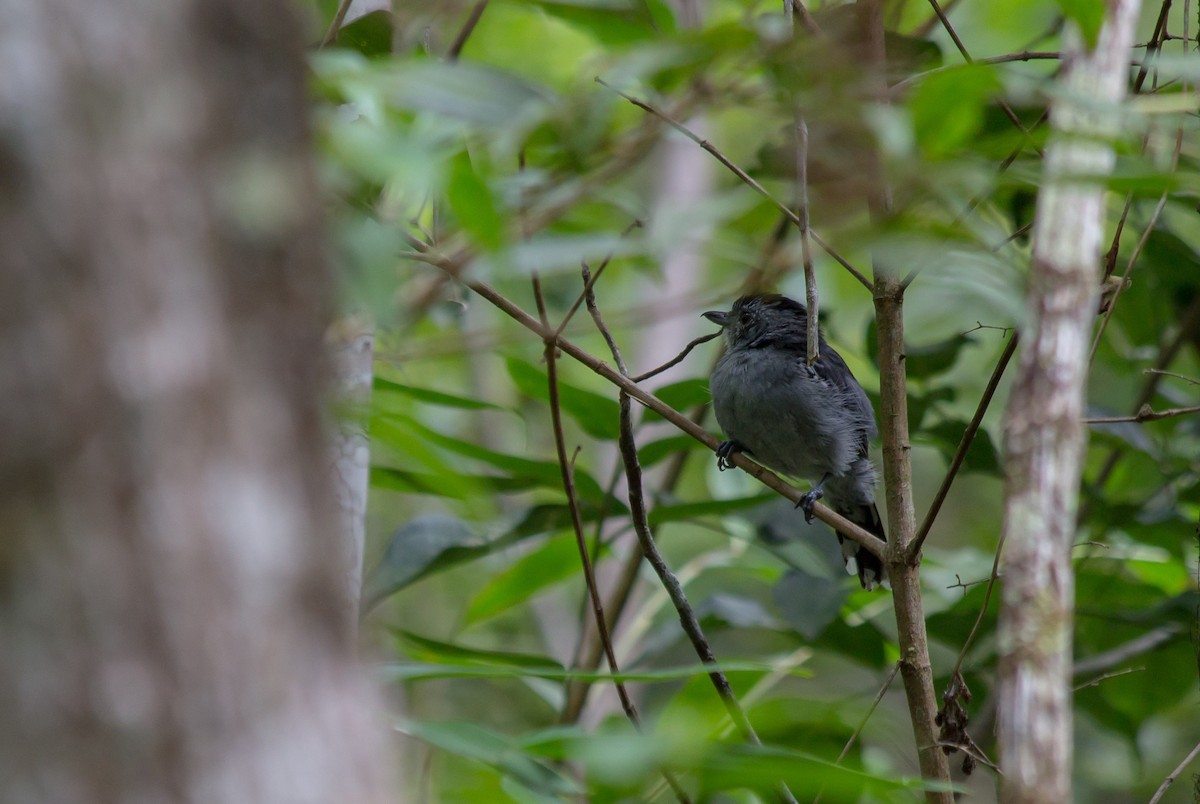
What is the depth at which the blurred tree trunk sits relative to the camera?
0.93 metres

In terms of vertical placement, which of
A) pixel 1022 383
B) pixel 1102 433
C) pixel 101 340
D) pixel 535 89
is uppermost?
pixel 1102 433

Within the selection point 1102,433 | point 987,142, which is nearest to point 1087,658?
point 1102,433

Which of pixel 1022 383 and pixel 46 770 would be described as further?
pixel 1022 383

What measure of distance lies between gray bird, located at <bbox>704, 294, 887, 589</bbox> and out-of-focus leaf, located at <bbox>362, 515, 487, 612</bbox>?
5.08 ft

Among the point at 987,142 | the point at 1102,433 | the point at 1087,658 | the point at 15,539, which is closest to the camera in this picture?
the point at 15,539

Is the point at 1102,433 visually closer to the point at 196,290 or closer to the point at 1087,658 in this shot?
the point at 1087,658

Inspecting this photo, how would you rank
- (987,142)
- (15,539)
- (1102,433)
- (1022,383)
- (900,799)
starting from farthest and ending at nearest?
1. (1102,433)
2. (900,799)
3. (1022,383)
4. (987,142)
5. (15,539)

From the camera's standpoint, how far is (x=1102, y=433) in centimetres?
418

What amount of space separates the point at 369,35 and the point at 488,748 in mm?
1823

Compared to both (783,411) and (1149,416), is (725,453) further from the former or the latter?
(1149,416)

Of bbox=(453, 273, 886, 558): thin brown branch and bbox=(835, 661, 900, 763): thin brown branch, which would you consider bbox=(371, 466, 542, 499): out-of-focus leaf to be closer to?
bbox=(453, 273, 886, 558): thin brown branch

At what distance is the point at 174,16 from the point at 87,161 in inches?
6.1

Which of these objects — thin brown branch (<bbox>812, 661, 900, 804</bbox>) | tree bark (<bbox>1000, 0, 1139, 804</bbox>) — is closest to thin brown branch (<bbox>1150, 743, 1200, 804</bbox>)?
thin brown branch (<bbox>812, 661, 900, 804</bbox>)

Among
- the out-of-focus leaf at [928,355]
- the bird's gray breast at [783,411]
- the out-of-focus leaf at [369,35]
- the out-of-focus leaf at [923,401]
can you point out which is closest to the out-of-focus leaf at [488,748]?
the out-of-focus leaf at [369,35]
